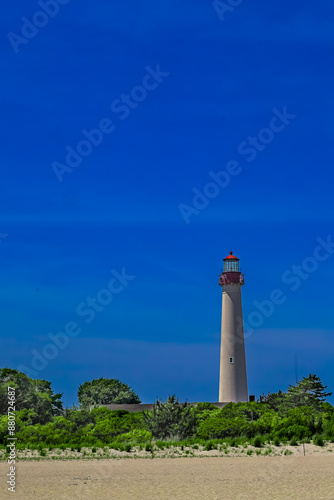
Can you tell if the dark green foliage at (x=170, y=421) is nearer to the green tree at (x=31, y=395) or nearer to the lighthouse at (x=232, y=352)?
the green tree at (x=31, y=395)

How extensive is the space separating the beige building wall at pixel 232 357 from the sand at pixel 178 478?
26.2 meters

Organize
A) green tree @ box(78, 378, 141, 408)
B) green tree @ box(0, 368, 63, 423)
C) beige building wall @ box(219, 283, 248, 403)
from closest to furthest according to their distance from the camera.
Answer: green tree @ box(0, 368, 63, 423), beige building wall @ box(219, 283, 248, 403), green tree @ box(78, 378, 141, 408)

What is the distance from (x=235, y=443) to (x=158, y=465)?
9.54 metres

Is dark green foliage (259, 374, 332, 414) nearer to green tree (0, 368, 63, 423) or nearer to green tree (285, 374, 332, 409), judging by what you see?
green tree (285, 374, 332, 409)

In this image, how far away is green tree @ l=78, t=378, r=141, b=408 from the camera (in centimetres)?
6862

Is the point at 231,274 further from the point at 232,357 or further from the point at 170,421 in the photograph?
the point at 170,421

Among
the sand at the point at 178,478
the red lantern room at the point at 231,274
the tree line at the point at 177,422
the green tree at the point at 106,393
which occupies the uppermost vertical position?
the red lantern room at the point at 231,274

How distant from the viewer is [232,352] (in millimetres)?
59188

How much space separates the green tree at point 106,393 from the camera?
68625mm

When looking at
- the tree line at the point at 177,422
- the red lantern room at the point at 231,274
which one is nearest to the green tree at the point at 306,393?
the tree line at the point at 177,422

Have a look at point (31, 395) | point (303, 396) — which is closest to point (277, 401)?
point (303, 396)

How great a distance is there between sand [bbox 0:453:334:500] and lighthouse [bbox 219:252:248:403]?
26235 mm

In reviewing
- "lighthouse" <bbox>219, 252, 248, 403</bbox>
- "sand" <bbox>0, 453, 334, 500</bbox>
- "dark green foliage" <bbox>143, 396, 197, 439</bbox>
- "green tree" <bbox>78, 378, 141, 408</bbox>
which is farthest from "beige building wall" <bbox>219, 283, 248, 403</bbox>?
"sand" <bbox>0, 453, 334, 500</bbox>

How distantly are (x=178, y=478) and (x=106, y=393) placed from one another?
46291mm
